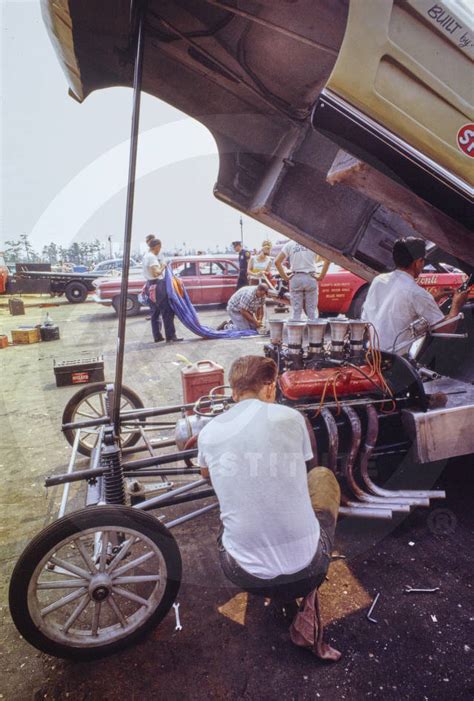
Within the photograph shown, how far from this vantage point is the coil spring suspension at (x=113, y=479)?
2.21 metres

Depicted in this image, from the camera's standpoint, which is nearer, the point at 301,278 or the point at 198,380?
the point at 198,380

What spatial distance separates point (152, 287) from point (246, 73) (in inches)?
263

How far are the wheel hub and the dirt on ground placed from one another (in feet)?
1.11

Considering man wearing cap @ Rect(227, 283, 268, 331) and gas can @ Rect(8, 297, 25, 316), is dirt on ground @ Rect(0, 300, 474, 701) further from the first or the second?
gas can @ Rect(8, 297, 25, 316)

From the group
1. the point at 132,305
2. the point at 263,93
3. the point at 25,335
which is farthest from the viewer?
the point at 132,305

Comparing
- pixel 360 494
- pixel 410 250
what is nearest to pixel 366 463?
pixel 360 494

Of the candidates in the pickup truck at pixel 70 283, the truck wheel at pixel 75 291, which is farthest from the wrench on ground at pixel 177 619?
the truck wheel at pixel 75 291

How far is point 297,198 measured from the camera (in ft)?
11.7

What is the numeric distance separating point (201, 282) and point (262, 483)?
11.7 m

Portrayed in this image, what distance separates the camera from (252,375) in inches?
71.8

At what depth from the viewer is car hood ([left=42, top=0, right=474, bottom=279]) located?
2.26 metres

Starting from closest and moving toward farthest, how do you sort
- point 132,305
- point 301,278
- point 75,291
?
point 301,278, point 132,305, point 75,291

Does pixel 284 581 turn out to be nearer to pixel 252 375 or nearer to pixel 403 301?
pixel 252 375

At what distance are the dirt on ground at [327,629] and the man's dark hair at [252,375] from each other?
1370 mm
